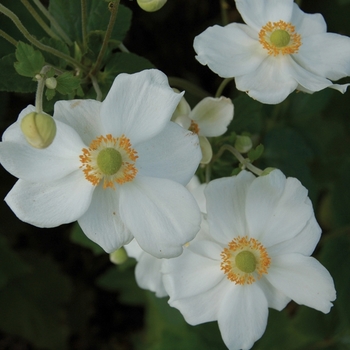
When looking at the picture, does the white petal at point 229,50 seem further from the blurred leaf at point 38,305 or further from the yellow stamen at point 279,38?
the blurred leaf at point 38,305

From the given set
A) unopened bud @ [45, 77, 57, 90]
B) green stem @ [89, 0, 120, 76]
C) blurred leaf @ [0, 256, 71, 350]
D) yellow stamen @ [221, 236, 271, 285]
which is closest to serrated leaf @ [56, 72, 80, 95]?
unopened bud @ [45, 77, 57, 90]

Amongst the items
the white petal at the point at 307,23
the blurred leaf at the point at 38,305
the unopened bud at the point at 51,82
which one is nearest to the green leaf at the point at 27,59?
the unopened bud at the point at 51,82

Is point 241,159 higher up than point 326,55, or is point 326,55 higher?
point 326,55

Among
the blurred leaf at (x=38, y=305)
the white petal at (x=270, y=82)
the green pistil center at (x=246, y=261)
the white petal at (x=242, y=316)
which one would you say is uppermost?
the white petal at (x=270, y=82)

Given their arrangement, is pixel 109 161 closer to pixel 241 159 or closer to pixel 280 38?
pixel 241 159

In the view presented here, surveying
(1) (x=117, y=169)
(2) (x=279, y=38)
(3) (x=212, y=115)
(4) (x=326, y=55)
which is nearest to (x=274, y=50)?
(2) (x=279, y=38)
